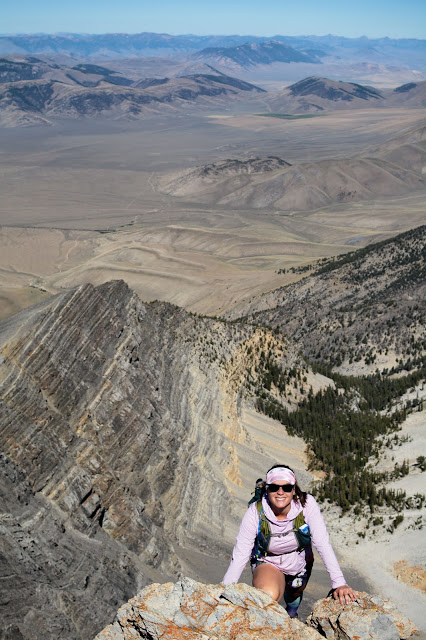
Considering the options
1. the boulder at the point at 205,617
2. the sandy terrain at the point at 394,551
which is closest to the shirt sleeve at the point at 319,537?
the boulder at the point at 205,617

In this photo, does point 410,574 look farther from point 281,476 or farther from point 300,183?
point 300,183

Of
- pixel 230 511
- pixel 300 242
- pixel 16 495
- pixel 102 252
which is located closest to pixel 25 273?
pixel 102 252

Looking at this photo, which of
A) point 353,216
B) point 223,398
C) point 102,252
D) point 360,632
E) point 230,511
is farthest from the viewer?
point 353,216

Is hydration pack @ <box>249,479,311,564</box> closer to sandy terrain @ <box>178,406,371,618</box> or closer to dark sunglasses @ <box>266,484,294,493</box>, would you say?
dark sunglasses @ <box>266,484,294,493</box>

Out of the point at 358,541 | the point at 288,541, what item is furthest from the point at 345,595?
the point at 358,541

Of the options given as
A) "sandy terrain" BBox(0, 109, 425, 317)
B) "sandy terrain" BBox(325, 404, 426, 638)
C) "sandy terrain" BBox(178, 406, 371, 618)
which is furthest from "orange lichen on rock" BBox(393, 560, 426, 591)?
"sandy terrain" BBox(0, 109, 425, 317)

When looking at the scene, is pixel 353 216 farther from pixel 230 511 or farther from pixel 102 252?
pixel 230 511

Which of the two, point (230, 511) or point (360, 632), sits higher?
point (360, 632)
